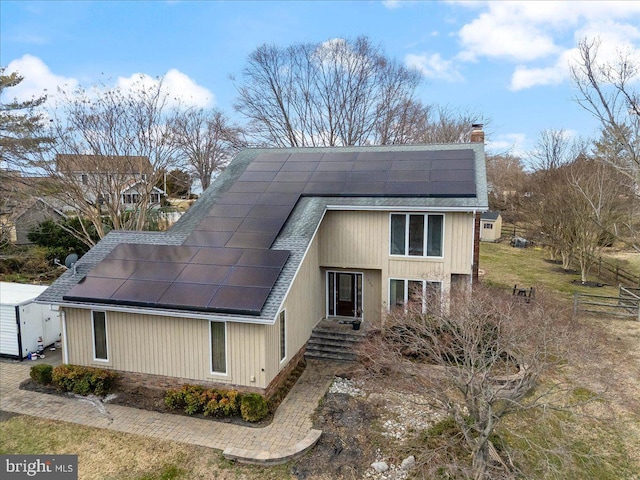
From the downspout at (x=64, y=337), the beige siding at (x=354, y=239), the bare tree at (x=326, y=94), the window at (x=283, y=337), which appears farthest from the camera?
the bare tree at (x=326, y=94)

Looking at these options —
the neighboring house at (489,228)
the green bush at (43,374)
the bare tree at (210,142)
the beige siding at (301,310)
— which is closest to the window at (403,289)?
the beige siding at (301,310)

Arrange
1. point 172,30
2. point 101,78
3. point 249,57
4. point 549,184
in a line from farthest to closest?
point 249,57, point 549,184, point 101,78, point 172,30

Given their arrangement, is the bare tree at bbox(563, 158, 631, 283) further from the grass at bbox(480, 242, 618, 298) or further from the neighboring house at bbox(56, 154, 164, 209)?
the neighboring house at bbox(56, 154, 164, 209)

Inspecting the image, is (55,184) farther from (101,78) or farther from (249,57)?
(249,57)

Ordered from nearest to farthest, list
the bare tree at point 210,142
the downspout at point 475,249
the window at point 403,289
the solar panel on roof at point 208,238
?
the solar panel on roof at point 208,238, the downspout at point 475,249, the window at point 403,289, the bare tree at point 210,142

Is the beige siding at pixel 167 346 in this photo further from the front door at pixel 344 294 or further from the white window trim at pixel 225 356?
the front door at pixel 344 294

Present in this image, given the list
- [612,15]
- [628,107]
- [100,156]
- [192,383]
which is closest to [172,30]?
[100,156]
